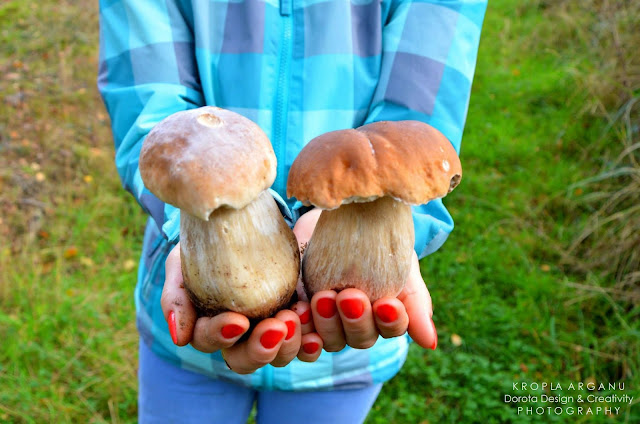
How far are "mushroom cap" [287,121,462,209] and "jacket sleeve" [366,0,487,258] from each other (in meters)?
0.50

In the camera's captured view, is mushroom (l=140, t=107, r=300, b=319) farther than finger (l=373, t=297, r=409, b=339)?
No

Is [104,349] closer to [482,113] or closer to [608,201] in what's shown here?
[608,201]

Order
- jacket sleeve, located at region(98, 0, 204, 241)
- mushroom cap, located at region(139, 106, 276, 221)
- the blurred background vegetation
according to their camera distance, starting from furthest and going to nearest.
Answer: the blurred background vegetation < jacket sleeve, located at region(98, 0, 204, 241) < mushroom cap, located at region(139, 106, 276, 221)

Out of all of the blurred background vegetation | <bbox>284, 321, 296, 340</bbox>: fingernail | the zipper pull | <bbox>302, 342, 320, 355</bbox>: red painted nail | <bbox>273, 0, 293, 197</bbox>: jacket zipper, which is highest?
the zipper pull

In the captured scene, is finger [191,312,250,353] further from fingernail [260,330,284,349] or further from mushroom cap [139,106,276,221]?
mushroom cap [139,106,276,221]

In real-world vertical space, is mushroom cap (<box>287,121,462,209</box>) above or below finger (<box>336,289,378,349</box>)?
above

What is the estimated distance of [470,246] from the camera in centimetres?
362

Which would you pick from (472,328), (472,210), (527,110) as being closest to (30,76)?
(472,210)

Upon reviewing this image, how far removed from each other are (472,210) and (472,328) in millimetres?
1150

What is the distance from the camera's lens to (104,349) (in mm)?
2904

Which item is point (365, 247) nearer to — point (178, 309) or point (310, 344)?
point (310, 344)

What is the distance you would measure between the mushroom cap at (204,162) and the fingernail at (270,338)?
0.36 metres

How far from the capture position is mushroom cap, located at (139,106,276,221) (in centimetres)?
102

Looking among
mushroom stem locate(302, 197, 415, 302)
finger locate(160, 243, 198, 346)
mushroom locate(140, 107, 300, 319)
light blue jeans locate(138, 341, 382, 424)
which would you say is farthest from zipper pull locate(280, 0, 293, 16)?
light blue jeans locate(138, 341, 382, 424)
